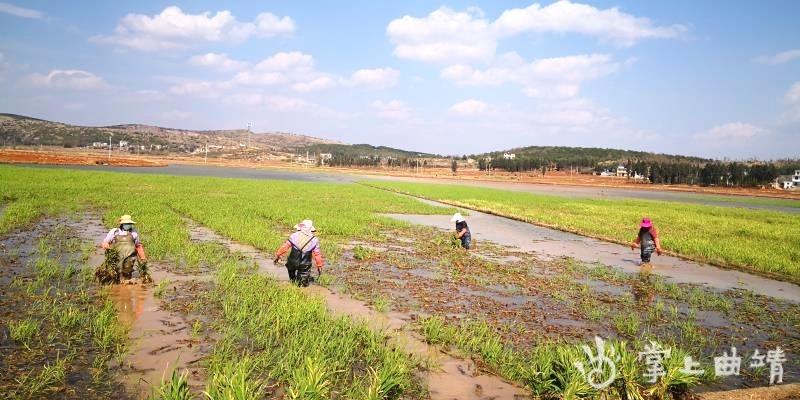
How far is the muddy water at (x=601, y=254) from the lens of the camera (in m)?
12.5

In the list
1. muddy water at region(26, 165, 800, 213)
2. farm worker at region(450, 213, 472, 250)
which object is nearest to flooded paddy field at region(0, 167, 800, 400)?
farm worker at region(450, 213, 472, 250)

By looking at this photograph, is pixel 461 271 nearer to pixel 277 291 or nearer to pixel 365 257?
pixel 365 257

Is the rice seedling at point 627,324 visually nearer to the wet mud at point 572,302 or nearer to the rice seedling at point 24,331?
the wet mud at point 572,302

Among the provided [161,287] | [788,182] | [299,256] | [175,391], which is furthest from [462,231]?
[788,182]

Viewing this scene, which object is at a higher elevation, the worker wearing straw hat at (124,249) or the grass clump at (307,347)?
the worker wearing straw hat at (124,249)

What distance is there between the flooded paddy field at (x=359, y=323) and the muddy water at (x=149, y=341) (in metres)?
0.03

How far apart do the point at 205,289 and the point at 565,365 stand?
7.07 metres

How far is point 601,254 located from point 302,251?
1186 centimetres

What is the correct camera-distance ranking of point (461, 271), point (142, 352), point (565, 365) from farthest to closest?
point (461, 271) < point (142, 352) < point (565, 365)

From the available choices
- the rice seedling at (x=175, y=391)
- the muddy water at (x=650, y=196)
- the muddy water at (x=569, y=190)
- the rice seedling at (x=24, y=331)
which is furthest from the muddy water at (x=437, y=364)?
the muddy water at (x=569, y=190)

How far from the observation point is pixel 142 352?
596cm

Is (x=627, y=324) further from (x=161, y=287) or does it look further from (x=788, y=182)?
(x=788, y=182)

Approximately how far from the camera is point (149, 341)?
20.8ft

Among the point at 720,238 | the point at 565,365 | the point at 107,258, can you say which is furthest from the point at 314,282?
the point at 720,238
